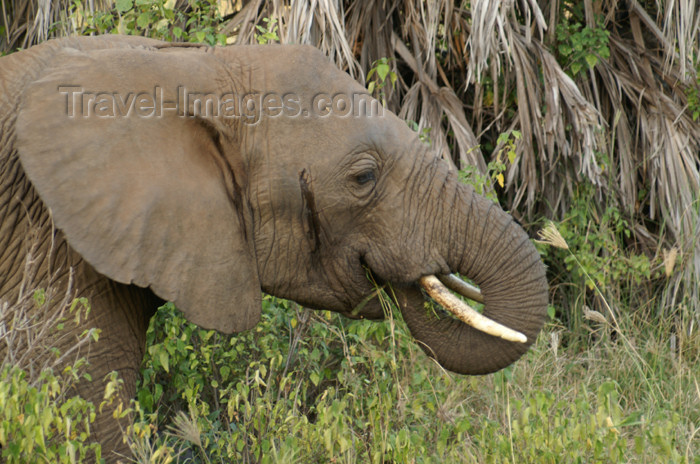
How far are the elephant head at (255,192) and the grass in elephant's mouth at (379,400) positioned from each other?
311 millimetres

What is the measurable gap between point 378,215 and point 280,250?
0.40 metres

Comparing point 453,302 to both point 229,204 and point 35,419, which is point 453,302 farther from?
point 35,419

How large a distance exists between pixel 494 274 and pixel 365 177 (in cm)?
61

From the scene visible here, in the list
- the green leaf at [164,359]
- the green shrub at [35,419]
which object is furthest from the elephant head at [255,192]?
the green leaf at [164,359]

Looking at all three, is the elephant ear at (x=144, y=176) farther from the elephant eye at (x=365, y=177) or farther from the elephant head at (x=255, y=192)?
the elephant eye at (x=365, y=177)

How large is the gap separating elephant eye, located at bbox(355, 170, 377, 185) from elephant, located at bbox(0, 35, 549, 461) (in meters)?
0.01

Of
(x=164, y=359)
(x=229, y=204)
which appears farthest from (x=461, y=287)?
(x=164, y=359)

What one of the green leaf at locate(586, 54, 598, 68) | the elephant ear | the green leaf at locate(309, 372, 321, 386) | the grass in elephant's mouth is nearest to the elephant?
the elephant ear

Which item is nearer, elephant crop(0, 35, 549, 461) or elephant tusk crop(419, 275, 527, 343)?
elephant crop(0, 35, 549, 461)

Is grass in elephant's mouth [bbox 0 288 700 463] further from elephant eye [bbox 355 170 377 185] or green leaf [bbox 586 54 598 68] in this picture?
green leaf [bbox 586 54 598 68]

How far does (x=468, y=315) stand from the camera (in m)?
3.51

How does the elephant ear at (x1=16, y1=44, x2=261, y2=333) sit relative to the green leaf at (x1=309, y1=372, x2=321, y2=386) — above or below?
above

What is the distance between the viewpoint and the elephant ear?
10.2 feet

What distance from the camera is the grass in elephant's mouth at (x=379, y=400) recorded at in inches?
140
